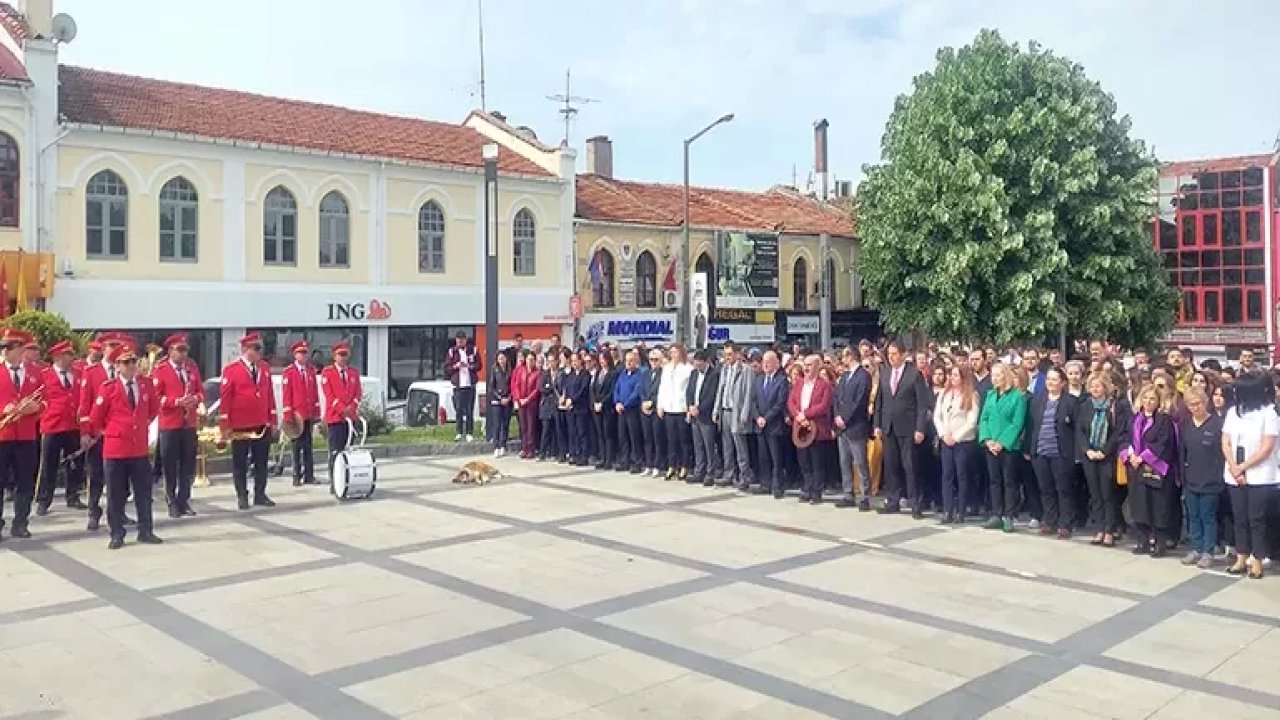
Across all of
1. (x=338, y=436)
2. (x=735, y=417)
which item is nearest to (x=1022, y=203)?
(x=735, y=417)

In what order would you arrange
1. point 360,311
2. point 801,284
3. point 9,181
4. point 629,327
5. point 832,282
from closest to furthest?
point 9,181 < point 360,311 < point 629,327 < point 801,284 < point 832,282

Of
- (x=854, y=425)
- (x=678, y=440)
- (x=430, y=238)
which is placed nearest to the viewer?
(x=854, y=425)

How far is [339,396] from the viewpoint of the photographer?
1400cm

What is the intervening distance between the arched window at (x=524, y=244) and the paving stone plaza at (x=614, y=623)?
2183 cm

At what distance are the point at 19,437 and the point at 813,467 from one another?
8.80 m

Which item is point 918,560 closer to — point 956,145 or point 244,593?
point 244,593

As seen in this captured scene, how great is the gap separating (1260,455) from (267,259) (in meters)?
24.2

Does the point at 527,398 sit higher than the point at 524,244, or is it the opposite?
the point at 524,244

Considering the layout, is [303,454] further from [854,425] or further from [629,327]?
[629,327]

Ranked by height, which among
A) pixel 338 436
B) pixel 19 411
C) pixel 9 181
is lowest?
pixel 338 436

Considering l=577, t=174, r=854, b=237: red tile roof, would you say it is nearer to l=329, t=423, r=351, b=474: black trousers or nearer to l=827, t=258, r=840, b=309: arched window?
l=827, t=258, r=840, b=309: arched window

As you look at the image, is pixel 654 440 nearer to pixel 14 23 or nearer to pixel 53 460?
pixel 53 460

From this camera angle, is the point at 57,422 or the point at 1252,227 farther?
the point at 1252,227

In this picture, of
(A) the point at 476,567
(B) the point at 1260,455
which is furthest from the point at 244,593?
(B) the point at 1260,455
